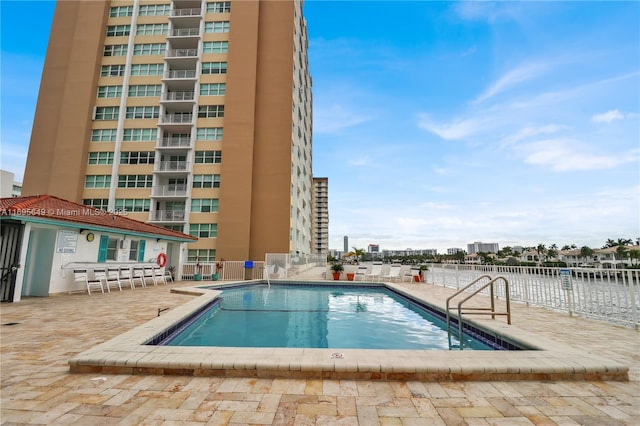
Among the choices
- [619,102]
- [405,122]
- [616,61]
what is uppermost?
[405,122]

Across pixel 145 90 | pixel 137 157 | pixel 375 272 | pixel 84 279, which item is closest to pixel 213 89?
pixel 145 90

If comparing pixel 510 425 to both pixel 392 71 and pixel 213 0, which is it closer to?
pixel 392 71

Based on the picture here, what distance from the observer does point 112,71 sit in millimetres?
29891

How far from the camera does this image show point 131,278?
45.0 ft

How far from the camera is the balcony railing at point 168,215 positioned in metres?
27.0

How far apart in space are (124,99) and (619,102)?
3617cm

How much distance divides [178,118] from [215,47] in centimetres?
818

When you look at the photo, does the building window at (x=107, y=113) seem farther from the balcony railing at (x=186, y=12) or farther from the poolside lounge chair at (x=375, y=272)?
the poolside lounge chair at (x=375, y=272)

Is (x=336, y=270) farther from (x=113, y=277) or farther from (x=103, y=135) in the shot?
(x=103, y=135)

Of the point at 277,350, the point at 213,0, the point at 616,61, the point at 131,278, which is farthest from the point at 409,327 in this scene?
the point at 213,0

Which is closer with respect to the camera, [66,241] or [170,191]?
[66,241]

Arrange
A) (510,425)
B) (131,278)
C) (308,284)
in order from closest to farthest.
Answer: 1. (510,425)
2. (131,278)
3. (308,284)

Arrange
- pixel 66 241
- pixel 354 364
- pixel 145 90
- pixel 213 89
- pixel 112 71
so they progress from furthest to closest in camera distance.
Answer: pixel 112 71
pixel 145 90
pixel 213 89
pixel 66 241
pixel 354 364

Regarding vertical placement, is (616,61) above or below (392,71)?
below
